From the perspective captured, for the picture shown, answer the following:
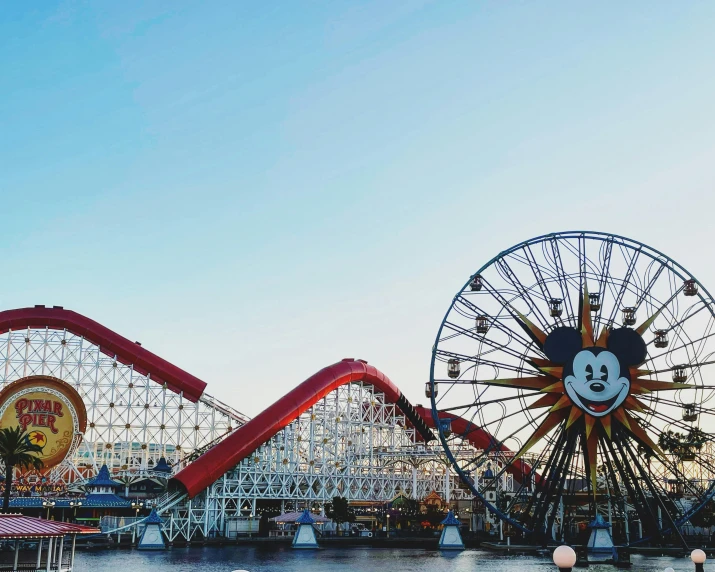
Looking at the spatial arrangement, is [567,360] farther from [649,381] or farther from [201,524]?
[201,524]

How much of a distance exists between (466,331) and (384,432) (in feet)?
104

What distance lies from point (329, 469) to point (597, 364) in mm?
30002

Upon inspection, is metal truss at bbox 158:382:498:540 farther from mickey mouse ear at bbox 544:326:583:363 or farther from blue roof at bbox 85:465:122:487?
mickey mouse ear at bbox 544:326:583:363

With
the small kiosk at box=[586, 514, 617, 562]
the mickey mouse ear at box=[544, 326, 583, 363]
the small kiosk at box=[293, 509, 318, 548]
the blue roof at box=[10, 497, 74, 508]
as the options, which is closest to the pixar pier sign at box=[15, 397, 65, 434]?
the blue roof at box=[10, 497, 74, 508]

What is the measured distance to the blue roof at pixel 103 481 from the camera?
58062 millimetres

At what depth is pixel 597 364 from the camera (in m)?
42.6

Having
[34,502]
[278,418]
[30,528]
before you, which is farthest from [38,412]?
[30,528]

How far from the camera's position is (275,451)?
6384 centimetres

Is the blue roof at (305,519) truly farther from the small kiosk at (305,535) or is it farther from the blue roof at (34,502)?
the blue roof at (34,502)

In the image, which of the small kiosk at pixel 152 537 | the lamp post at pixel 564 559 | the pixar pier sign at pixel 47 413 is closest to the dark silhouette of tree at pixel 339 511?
the small kiosk at pixel 152 537

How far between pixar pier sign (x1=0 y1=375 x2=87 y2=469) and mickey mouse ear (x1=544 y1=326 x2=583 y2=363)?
1401 inches

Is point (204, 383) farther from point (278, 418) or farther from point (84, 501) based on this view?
point (84, 501)

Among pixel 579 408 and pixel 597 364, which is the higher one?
pixel 597 364

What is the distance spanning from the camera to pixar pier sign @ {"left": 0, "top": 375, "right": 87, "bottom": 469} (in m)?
60.8
